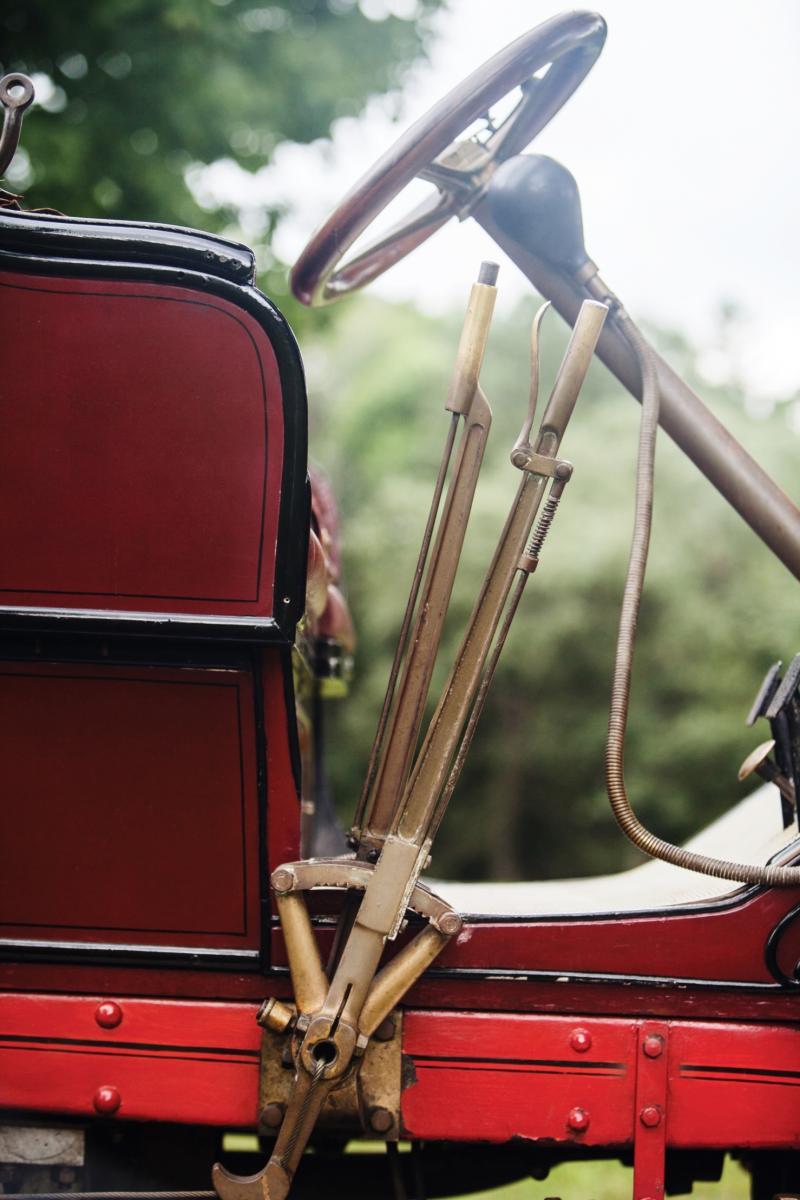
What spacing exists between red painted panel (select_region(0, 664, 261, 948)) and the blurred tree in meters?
3.21

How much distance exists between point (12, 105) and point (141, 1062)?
1.38 meters

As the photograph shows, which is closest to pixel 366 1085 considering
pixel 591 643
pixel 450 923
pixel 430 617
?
pixel 450 923

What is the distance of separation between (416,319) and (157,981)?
12482mm

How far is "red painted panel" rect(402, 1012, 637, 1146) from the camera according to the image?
5.05 feet

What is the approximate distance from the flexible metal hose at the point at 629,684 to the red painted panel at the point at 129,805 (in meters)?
0.52

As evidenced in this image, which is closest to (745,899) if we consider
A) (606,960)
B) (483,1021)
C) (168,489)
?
(606,960)

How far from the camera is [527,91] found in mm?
1739

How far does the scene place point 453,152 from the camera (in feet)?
5.75

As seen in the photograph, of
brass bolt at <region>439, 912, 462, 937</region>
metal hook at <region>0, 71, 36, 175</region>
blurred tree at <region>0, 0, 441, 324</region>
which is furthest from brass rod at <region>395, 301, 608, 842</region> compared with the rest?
blurred tree at <region>0, 0, 441, 324</region>

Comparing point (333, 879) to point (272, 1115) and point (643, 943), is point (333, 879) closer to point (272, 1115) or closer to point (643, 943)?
point (272, 1115)

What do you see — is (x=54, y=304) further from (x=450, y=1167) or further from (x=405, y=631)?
Result: (x=450, y=1167)

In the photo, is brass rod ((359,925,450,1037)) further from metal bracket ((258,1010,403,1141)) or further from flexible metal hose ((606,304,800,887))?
flexible metal hose ((606,304,800,887))

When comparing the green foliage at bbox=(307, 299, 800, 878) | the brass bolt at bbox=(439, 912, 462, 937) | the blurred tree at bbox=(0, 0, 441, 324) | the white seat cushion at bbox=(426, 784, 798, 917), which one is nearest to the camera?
the brass bolt at bbox=(439, 912, 462, 937)

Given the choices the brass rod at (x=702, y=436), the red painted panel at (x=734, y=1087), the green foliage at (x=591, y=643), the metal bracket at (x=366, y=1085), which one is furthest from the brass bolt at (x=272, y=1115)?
the green foliage at (x=591, y=643)
